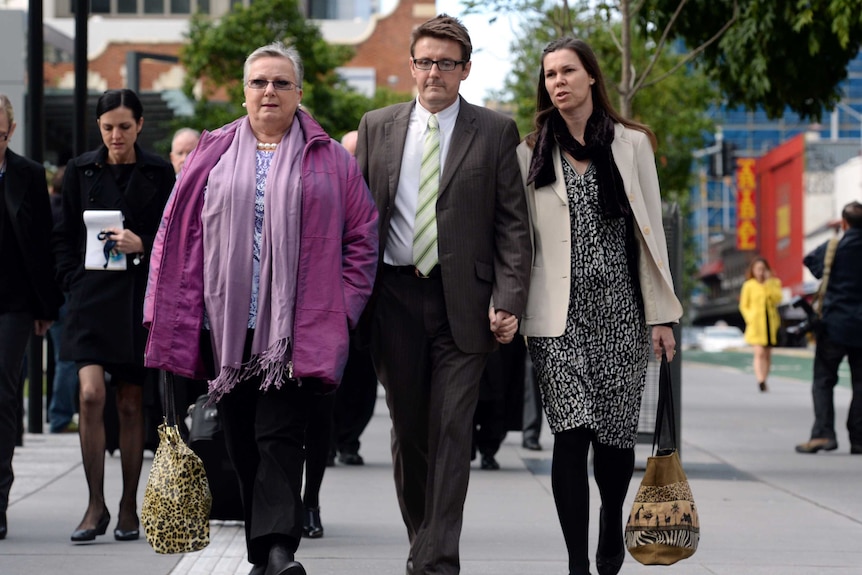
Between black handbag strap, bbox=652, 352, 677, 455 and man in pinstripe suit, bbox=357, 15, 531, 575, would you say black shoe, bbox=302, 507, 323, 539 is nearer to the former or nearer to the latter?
man in pinstripe suit, bbox=357, 15, 531, 575

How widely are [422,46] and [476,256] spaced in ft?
2.61

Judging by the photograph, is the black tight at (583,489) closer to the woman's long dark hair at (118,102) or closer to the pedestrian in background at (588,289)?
the pedestrian in background at (588,289)

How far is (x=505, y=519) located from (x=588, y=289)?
266 cm

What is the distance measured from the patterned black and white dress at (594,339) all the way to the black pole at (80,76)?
767cm

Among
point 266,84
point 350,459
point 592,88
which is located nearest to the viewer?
point 266,84

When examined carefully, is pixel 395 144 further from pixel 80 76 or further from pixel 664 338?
pixel 80 76

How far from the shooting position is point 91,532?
6.81 metres

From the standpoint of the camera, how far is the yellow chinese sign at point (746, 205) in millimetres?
86312

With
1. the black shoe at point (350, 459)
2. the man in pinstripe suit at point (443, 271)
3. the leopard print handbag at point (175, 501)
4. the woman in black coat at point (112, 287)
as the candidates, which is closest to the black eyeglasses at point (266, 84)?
the man in pinstripe suit at point (443, 271)

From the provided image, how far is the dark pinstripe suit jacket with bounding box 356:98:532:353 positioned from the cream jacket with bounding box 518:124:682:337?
91 mm

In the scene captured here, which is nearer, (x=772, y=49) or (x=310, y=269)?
(x=310, y=269)

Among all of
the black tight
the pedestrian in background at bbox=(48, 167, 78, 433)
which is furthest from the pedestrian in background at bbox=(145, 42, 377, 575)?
the pedestrian in background at bbox=(48, 167, 78, 433)

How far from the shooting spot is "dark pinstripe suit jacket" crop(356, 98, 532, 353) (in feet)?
18.0

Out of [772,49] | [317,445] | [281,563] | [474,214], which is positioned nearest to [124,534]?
[317,445]
